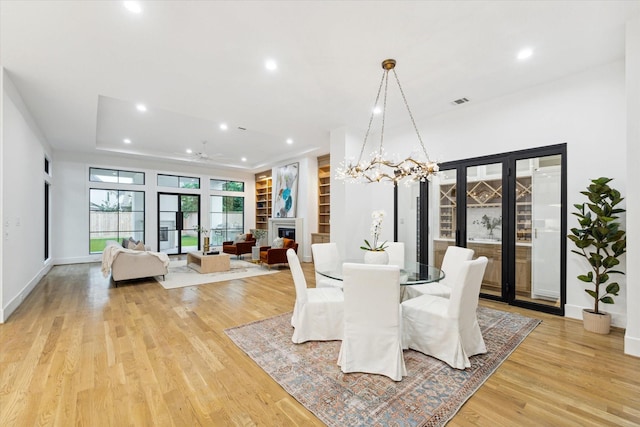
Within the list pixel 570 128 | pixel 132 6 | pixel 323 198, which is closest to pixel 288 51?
pixel 132 6

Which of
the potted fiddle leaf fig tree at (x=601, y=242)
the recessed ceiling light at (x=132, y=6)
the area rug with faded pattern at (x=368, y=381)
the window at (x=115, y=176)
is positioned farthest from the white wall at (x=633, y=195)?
the window at (x=115, y=176)

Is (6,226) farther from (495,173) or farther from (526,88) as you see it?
(526,88)

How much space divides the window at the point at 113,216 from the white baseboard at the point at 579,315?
986 cm

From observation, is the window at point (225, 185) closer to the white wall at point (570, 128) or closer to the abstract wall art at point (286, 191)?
the abstract wall art at point (286, 191)

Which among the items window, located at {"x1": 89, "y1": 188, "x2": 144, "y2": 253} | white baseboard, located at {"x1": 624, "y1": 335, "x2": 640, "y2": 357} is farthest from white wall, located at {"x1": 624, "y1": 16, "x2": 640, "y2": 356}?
window, located at {"x1": 89, "y1": 188, "x2": 144, "y2": 253}

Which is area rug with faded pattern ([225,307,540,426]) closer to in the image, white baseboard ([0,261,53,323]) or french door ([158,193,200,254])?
white baseboard ([0,261,53,323])

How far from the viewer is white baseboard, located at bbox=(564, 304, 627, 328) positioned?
328 cm

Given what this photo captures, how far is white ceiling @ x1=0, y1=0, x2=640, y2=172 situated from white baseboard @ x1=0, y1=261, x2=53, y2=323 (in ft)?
9.74

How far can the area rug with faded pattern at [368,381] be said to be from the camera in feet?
6.17

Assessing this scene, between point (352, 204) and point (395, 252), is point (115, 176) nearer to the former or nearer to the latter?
point (352, 204)

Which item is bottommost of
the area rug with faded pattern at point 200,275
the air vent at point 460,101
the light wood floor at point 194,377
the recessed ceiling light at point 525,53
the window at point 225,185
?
the area rug with faded pattern at point 200,275

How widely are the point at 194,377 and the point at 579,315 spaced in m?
4.50

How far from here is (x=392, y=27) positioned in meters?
2.75

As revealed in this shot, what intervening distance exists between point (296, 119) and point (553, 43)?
3.72 metres
